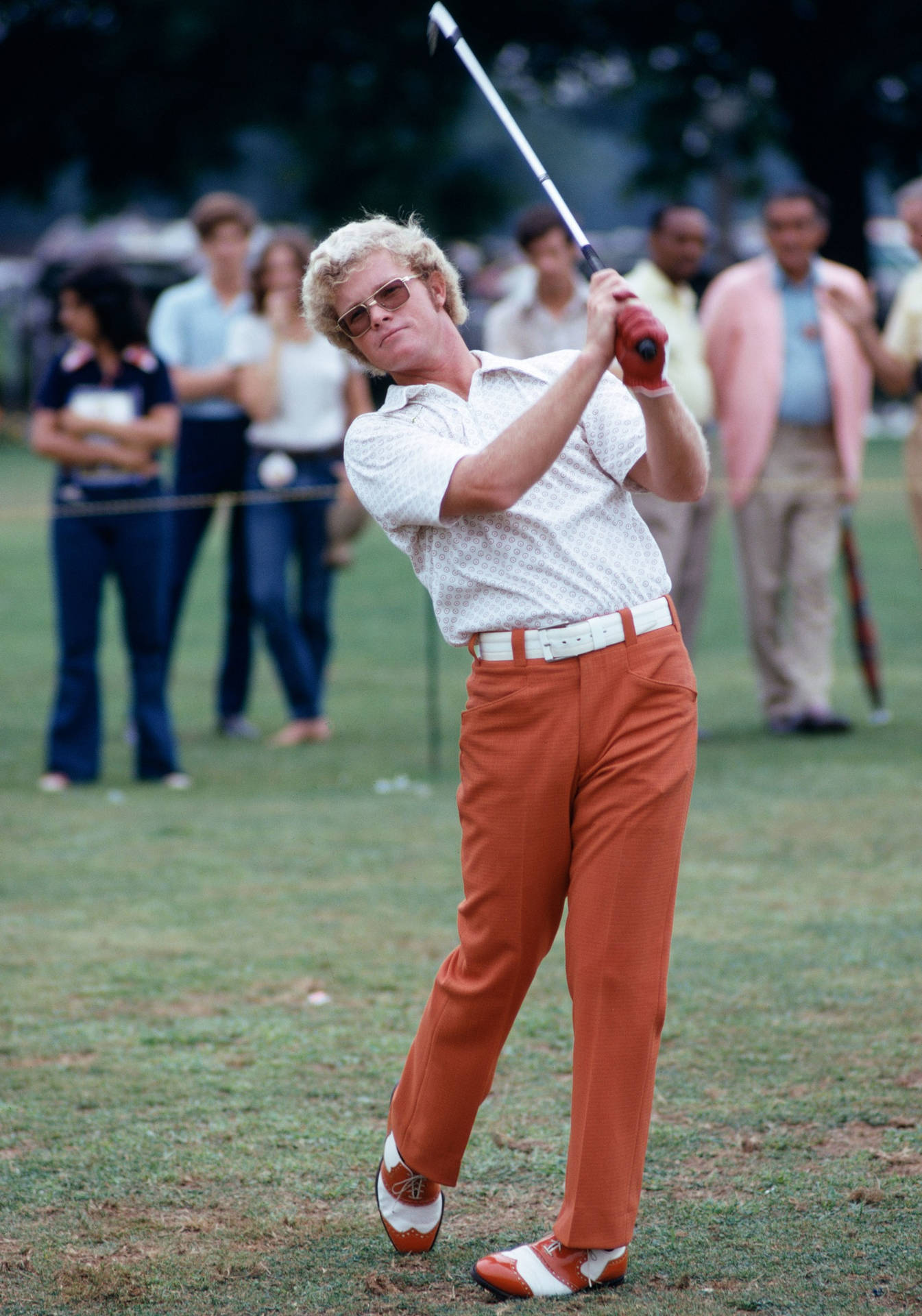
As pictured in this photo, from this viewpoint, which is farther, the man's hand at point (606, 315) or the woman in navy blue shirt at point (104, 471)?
the woman in navy blue shirt at point (104, 471)

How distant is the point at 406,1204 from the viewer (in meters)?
3.34

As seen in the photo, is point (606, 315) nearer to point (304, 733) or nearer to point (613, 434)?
point (613, 434)

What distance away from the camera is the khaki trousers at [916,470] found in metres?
8.27

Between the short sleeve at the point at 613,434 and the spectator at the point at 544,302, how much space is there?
4822 mm

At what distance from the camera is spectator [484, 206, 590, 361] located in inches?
314

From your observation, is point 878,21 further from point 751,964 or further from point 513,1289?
point 513,1289

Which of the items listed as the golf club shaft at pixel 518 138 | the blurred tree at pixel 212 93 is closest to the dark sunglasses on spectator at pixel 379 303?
the golf club shaft at pixel 518 138

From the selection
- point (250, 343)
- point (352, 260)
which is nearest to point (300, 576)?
point (250, 343)

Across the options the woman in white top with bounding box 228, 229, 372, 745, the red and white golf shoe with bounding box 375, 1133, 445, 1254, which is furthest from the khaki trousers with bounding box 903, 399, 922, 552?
the red and white golf shoe with bounding box 375, 1133, 445, 1254

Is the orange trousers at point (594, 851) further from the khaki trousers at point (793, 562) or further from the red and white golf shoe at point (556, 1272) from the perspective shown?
the khaki trousers at point (793, 562)

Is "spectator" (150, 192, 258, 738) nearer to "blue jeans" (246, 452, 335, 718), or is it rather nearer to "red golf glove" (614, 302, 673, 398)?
"blue jeans" (246, 452, 335, 718)

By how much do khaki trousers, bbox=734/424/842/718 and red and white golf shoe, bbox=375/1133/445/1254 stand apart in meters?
5.52

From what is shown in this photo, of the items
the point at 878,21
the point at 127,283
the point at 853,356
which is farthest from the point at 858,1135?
the point at 878,21

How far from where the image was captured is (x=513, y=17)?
23781 mm
